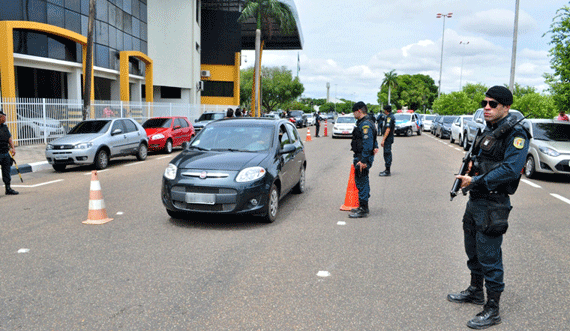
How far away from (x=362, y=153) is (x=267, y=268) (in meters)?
3.00

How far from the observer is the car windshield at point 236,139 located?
7.48 m

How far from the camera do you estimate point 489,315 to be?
12.1 feet

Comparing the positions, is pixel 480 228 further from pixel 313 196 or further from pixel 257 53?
pixel 257 53

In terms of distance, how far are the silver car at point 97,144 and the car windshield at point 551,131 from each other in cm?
1169

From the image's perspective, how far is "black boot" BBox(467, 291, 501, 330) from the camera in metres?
3.66

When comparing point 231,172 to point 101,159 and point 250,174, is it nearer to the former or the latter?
point 250,174

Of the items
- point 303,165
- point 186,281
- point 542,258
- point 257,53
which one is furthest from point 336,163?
point 257,53

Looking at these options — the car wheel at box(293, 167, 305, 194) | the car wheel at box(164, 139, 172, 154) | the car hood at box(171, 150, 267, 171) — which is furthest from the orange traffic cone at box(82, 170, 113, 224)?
the car wheel at box(164, 139, 172, 154)

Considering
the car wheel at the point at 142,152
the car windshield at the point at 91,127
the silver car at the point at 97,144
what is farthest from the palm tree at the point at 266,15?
the car windshield at the point at 91,127

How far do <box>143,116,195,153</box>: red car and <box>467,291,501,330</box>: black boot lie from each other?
1525 centimetres

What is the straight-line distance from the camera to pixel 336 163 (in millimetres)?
15086

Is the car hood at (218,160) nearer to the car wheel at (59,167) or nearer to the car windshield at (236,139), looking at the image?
the car windshield at (236,139)

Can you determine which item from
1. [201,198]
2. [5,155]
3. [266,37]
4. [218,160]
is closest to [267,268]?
[201,198]

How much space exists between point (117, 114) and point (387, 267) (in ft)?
71.9
